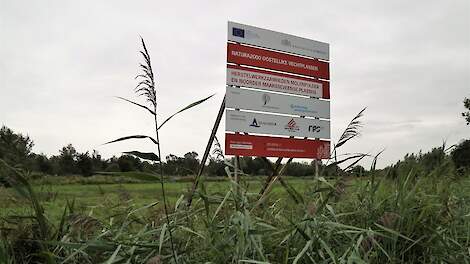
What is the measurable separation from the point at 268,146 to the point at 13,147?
5.39 metres

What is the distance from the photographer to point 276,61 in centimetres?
775

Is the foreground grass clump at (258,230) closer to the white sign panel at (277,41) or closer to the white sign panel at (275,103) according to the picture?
the white sign panel at (275,103)

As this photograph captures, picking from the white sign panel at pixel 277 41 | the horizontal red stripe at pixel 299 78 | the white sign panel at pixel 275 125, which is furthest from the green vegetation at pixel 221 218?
the white sign panel at pixel 277 41

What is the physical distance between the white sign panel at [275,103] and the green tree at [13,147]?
460 centimetres

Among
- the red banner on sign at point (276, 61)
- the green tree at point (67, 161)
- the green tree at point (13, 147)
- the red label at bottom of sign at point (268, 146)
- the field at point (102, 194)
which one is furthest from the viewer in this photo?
the red banner on sign at point (276, 61)

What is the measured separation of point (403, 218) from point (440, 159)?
1337 millimetres

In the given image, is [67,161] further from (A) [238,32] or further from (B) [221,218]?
(A) [238,32]

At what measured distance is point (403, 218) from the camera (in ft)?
8.92

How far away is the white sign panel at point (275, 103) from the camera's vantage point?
7.05m

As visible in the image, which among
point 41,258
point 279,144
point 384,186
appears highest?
point 279,144

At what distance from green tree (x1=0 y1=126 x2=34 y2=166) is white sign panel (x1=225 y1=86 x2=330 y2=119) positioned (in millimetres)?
4599

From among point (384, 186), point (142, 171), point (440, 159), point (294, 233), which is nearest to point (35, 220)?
point (142, 171)

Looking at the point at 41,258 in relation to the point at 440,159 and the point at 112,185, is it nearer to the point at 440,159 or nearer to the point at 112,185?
the point at 112,185

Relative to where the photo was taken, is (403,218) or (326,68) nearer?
(403,218)
